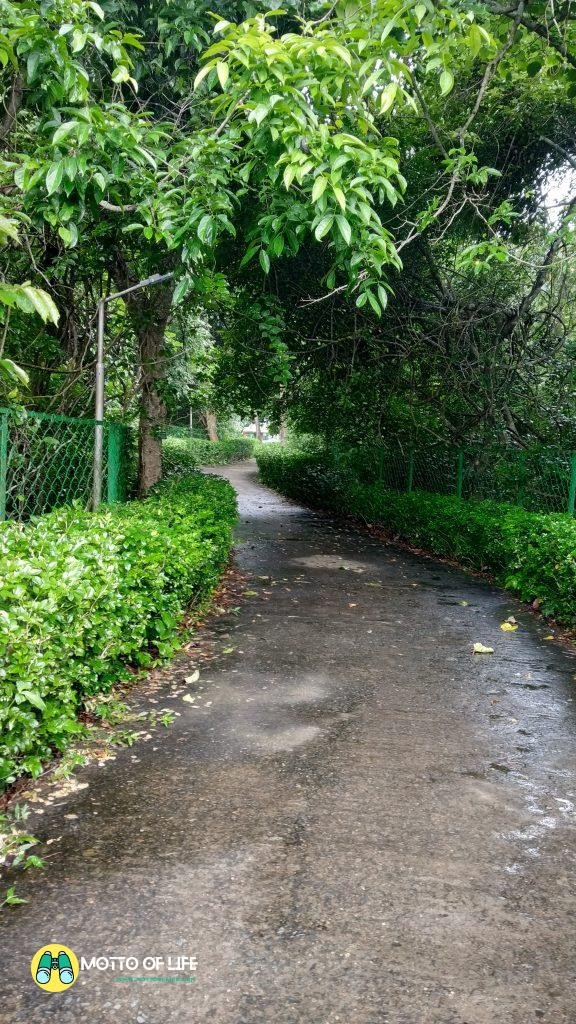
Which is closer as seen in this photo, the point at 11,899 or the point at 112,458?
the point at 11,899

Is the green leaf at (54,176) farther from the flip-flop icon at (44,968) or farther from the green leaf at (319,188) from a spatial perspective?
the flip-flop icon at (44,968)

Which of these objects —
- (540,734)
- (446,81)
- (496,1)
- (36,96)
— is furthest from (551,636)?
(36,96)

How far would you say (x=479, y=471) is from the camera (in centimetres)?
1166

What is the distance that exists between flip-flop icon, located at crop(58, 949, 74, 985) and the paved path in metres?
0.05

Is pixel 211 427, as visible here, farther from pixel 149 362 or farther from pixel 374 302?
pixel 374 302

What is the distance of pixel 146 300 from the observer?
9.47 m

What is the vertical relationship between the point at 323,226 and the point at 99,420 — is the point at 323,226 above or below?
above

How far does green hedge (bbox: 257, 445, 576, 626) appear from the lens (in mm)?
7094

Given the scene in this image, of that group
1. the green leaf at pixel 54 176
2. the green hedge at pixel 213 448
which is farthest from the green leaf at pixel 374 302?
the green hedge at pixel 213 448

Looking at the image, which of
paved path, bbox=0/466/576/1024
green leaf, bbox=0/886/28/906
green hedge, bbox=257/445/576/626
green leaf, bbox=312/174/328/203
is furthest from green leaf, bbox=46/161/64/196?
green hedge, bbox=257/445/576/626

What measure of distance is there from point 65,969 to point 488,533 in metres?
7.94

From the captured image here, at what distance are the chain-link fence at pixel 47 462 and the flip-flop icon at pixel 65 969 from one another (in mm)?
2873

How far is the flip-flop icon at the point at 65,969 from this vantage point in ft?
7.21

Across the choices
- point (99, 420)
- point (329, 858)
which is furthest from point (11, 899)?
point (99, 420)
